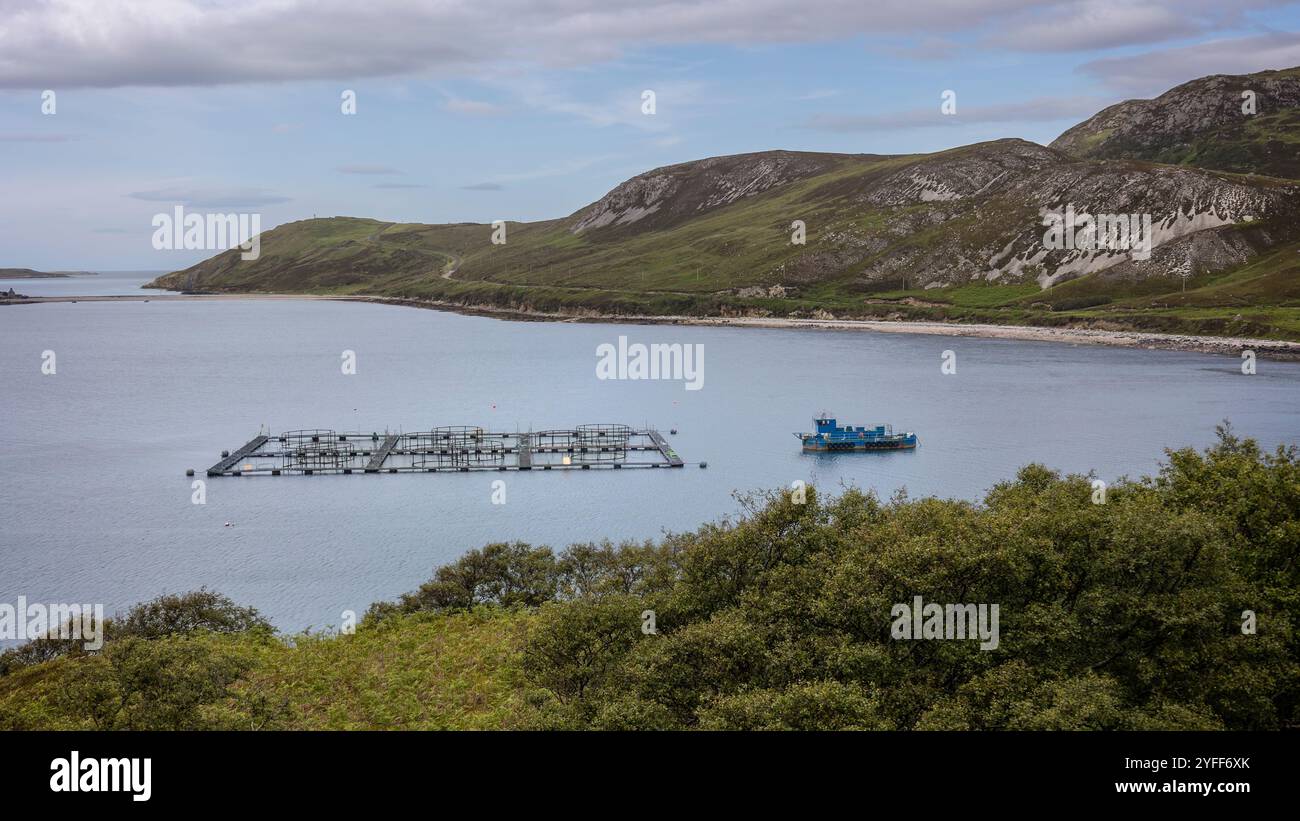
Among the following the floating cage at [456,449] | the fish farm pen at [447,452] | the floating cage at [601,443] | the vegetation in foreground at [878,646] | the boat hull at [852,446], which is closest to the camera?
the vegetation in foreground at [878,646]

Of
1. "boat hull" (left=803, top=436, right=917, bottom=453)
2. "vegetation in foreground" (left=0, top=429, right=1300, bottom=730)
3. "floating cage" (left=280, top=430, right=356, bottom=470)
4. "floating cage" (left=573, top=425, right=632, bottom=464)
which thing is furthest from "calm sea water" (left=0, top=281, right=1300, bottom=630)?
"vegetation in foreground" (left=0, top=429, right=1300, bottom=730)

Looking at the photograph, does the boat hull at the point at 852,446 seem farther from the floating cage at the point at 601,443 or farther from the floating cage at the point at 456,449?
the floating cage at the point at 456,449

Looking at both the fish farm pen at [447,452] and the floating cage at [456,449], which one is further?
the floating cage at [456,449]

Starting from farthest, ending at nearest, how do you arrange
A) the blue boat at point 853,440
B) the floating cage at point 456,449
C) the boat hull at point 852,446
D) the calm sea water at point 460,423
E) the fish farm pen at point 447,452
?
the blue boat at point 853,440 → the boat hull at point 852,446 → the floating cage at point 456,449 → the fish farm pen at point 447,452 → the calm sea water at point 460,423

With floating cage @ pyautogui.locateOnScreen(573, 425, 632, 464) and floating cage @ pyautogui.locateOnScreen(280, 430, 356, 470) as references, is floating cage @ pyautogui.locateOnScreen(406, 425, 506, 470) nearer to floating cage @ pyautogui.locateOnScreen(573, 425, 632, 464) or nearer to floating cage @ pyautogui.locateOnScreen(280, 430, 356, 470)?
floating cage @ pyautogui.locateOnScreen(280, 430, 356, 470)

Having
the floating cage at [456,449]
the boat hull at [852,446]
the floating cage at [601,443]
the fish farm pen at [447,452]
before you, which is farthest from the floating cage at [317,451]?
the boat hull at [852,446]
